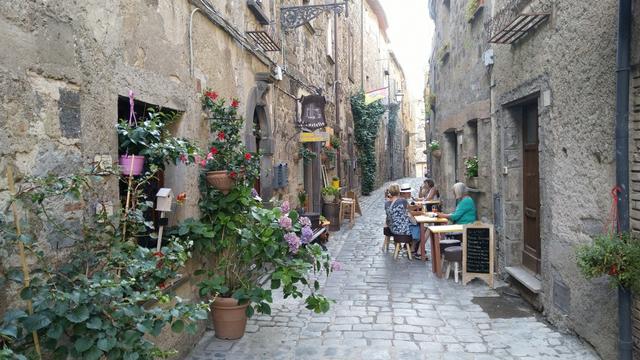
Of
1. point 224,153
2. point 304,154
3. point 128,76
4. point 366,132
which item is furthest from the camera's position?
point 366,132

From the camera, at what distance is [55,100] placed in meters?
2.58

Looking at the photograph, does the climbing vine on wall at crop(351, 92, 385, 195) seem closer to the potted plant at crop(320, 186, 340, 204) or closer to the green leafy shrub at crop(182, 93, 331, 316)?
the potted plant at crop(320, 186, 340, 204)

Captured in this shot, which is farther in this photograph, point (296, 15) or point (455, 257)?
point (296, 15)

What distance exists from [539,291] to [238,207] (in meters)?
3.20

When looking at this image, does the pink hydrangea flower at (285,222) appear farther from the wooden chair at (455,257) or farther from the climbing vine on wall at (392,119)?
the climbing vine on wall at (392,119)

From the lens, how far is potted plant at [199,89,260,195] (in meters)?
4.48

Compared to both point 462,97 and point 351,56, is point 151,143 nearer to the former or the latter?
point 462,97

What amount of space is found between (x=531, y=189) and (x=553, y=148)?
1.22 metres

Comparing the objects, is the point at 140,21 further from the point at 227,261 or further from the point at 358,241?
the point at 358,241

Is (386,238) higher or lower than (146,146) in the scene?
lower

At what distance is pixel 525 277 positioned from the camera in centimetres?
569

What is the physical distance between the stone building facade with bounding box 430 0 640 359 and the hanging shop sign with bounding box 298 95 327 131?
286 cm

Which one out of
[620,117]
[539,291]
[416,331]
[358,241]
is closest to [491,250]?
[539,291]

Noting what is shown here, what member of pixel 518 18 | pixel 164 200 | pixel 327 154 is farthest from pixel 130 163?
pixel 327 154
